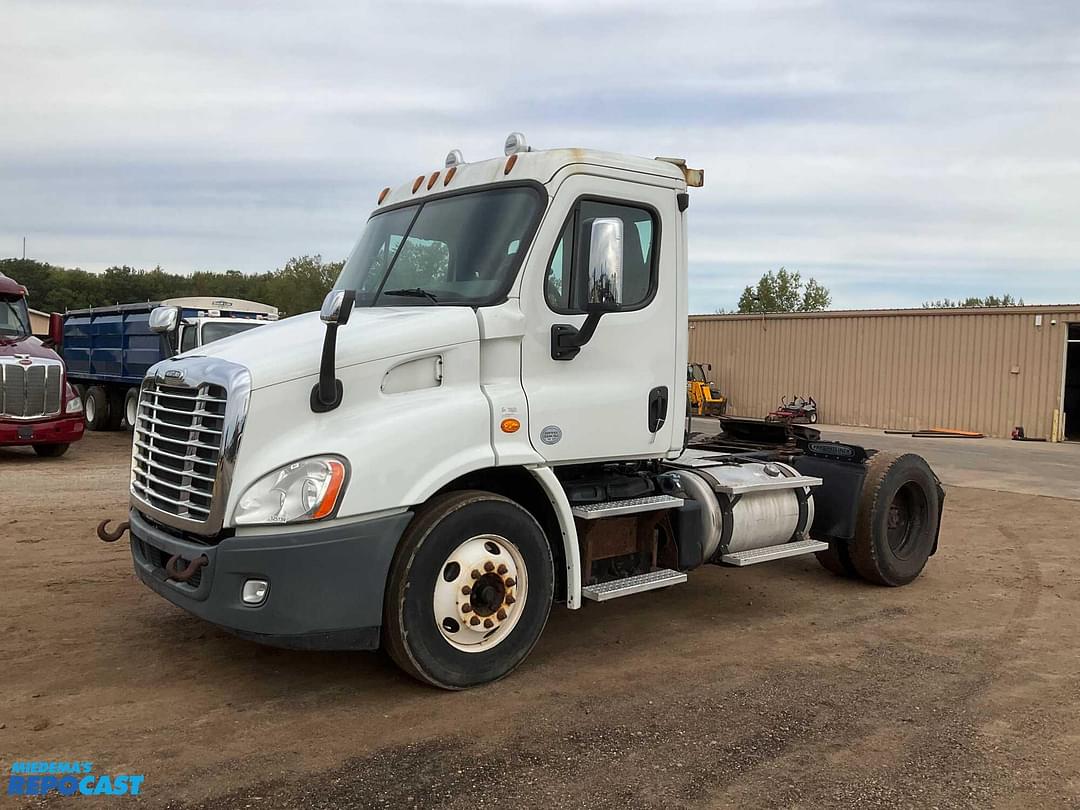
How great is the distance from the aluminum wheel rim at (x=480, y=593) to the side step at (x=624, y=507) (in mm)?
478

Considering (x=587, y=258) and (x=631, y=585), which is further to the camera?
(x=631, y=585)

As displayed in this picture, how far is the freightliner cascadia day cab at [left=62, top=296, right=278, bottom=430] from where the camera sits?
17000 millimetres

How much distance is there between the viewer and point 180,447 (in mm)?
4594

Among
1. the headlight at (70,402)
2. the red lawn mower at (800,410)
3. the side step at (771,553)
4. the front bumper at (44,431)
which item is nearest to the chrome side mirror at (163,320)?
the side step at (771,553)

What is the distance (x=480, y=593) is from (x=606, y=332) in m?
1.65

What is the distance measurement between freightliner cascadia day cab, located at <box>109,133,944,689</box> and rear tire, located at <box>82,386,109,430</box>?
16936 mm

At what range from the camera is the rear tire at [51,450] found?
49.2ft

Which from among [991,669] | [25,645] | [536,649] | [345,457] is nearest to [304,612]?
[345,457]

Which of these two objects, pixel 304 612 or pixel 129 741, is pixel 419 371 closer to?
pixel 304 612

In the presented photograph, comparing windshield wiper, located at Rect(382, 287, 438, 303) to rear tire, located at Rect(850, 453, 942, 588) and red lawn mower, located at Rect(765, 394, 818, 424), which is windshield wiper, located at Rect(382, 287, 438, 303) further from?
red lawn mower, located at Rect(765, 394, 818, 424)

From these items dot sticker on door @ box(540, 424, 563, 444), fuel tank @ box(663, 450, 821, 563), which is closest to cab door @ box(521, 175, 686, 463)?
dot sticker on door @ box(540, 424, 563, 444)

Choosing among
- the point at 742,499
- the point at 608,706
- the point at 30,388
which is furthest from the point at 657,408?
the point at 30,388

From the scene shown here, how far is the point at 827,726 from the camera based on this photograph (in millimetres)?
4410

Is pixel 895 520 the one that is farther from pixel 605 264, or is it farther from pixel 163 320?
pixel 163 320
